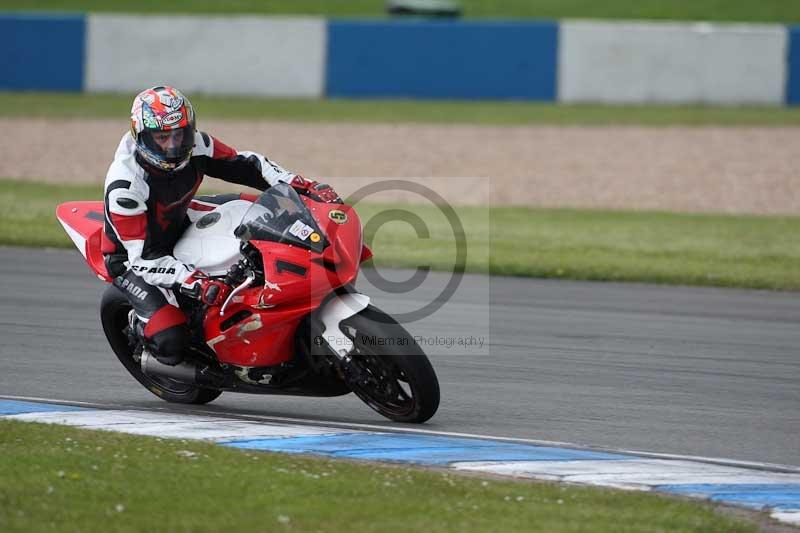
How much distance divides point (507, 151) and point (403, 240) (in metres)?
8.14

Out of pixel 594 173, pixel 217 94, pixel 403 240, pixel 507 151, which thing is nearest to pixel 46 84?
pixel 217 94

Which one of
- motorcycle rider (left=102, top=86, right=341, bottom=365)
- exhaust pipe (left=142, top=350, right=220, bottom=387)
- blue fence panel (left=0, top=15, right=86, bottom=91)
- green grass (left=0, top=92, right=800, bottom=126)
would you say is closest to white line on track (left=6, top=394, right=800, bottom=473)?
exhaust pipe (left=142, top=350, right=220, bottom=387)

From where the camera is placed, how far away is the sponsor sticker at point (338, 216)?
6184mm

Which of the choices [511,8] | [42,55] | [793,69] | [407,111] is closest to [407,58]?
[407,111]

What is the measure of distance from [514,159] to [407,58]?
9.47 metres

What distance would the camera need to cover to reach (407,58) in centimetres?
3022

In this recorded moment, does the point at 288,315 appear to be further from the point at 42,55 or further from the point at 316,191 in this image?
the point at 42,55

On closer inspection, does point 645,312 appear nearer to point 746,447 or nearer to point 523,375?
point 523,375

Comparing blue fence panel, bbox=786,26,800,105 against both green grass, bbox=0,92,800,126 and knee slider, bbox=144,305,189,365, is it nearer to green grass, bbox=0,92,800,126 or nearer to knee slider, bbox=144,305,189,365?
green grass, bbox=0,92,800,126

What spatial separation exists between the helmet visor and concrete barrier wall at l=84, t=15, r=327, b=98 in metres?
23.6

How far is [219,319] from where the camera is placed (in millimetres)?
6629

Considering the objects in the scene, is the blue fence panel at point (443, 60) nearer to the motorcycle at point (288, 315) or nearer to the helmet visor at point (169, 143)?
the motorcycle at point (288, 315)

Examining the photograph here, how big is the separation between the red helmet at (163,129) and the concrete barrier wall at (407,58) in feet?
76.1

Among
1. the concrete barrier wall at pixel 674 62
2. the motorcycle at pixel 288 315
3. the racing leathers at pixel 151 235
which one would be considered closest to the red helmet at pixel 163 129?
the racing leathers at pixel 151 235
